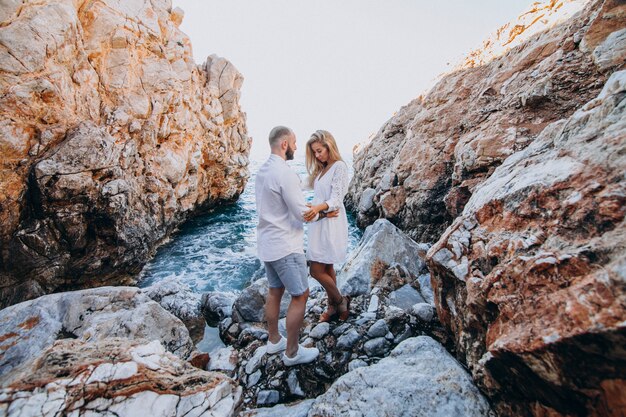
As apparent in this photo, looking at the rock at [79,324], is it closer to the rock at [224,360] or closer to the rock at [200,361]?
the rock at [200,361]

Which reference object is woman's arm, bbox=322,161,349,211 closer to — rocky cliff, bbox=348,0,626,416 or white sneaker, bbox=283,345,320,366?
rocky cliff, bbox=348,0,626,416

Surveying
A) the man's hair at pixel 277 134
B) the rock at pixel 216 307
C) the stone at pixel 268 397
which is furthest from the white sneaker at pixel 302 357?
the rock at pixel 216 307

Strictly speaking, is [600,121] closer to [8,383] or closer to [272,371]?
[272,371]

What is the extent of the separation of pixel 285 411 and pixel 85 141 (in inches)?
398

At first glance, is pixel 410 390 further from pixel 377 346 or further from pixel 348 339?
pixel 348 339

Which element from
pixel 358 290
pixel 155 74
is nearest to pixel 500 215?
pixel 358 290

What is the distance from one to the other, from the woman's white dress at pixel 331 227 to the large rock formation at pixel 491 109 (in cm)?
340

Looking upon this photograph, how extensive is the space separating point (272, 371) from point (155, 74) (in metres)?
14.7

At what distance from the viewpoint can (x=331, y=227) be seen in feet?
11.9

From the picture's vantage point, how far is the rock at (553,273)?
138 cm

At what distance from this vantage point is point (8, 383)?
1.95m

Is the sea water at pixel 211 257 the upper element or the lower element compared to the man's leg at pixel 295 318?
lower

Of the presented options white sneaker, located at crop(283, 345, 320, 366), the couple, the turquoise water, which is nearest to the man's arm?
the couple

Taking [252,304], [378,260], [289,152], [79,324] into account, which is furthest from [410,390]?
[79,324]
